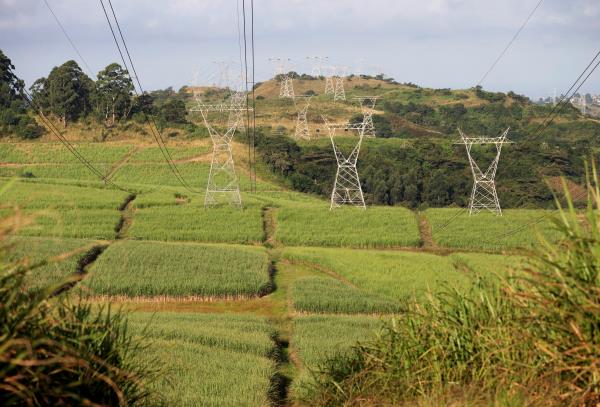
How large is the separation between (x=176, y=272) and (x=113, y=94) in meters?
43.8

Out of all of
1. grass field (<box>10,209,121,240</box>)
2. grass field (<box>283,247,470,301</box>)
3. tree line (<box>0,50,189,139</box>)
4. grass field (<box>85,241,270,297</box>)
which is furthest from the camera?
tree line (<box>0,50,189,139</box>)

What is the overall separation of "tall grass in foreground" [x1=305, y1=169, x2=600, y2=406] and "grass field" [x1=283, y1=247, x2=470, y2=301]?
14.4 meters

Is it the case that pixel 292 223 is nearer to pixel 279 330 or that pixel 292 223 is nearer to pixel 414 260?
pixel 414 260

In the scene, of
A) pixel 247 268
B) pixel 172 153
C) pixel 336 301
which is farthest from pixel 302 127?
pixel 336 301

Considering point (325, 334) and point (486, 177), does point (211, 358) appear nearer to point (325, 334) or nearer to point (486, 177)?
point (325, 334)

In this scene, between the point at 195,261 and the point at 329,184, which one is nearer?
the point at 195,261

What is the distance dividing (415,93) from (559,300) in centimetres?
9364

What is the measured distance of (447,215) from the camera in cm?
3803

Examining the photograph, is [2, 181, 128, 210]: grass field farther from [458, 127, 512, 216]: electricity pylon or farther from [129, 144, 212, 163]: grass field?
[458, 127, 512, 216]: electricity pylon

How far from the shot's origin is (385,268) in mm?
26547

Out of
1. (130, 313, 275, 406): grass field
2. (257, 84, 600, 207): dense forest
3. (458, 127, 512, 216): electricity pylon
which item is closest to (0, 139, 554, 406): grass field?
(130, 313, 275, 406): grass field

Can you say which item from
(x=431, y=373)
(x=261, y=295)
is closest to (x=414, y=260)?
(x=261, y=295)

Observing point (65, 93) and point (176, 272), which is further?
point (65, 93)

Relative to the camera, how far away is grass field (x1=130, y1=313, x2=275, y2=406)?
36.4 feet
